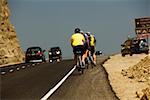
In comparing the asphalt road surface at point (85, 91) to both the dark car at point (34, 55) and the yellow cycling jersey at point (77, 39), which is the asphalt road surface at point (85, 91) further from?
the dark car at point (34, 55)

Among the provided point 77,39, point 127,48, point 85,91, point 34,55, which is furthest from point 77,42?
point 127,48

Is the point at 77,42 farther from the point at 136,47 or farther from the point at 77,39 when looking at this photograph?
the point at 136,47

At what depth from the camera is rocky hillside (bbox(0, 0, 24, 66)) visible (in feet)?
195

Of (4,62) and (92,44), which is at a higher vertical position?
(92,44)

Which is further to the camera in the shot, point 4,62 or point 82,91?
point 4,62

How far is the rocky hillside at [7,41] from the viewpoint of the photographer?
195 feet

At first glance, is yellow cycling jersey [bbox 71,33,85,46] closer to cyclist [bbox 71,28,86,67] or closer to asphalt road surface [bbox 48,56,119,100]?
cyclist [bbox 71,28,86,67]

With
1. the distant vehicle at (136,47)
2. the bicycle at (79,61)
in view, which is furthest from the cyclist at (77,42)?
the distant vehicle at (136,47)

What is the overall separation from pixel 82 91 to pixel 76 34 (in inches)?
322

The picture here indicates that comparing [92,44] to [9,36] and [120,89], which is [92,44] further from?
[9,36]

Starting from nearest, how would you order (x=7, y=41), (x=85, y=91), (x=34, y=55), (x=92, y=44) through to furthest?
(x=85, y=91) → (x=92, y=44) → (x=34, y=55) → (x=7, y=41)

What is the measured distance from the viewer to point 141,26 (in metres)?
30.2

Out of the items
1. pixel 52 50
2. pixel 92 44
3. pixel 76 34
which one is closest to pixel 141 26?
pixel 92 44

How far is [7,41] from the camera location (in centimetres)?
6353
